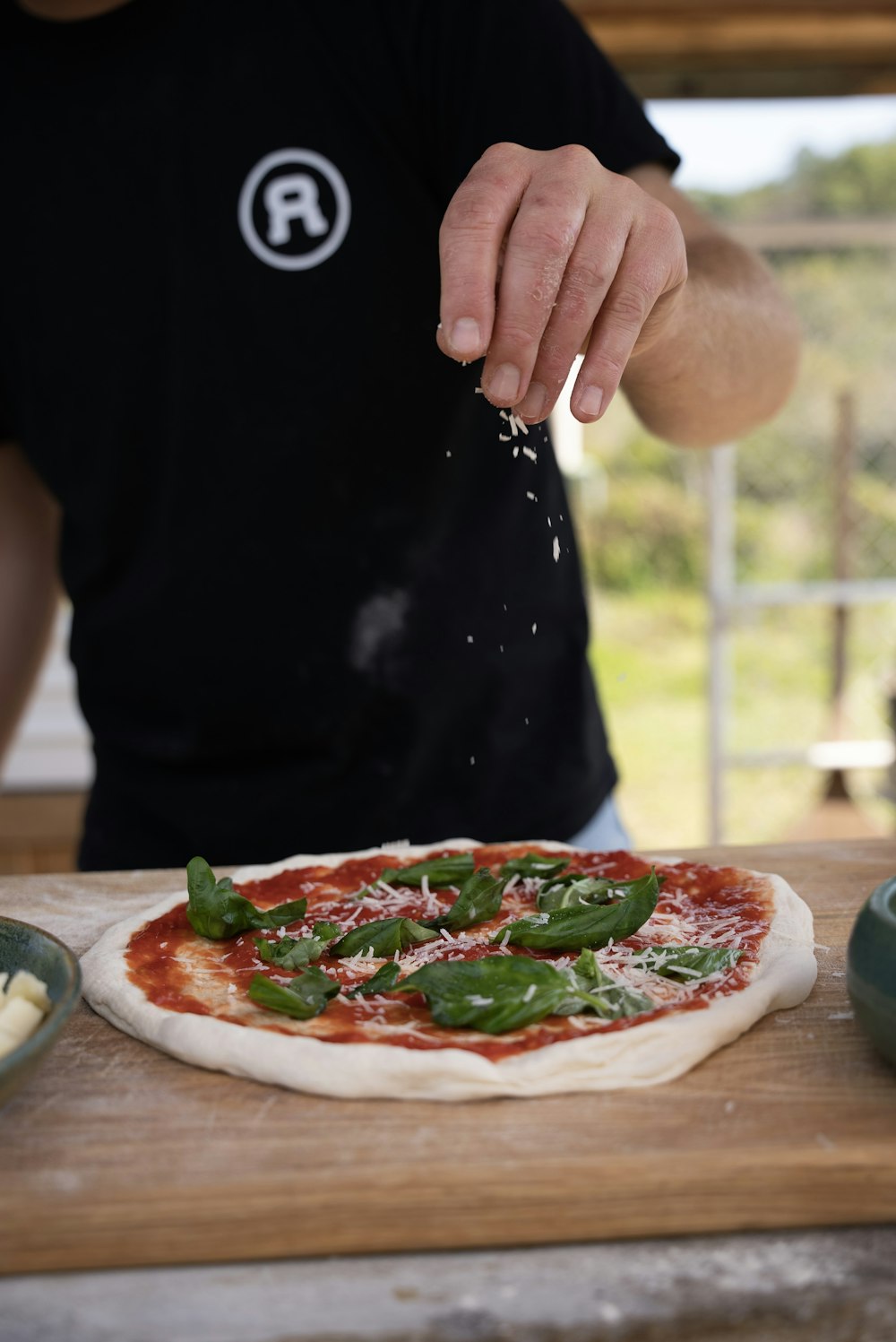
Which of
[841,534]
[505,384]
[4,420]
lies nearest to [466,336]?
[505,384]

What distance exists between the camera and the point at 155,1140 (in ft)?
4.06

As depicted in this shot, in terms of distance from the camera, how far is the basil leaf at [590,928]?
1.58m

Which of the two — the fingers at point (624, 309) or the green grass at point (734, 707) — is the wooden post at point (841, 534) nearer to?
the green grass at point (734, 707)

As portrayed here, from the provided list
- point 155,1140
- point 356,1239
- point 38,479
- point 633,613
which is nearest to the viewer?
point 356,1239

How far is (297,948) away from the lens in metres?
Result: 1.58

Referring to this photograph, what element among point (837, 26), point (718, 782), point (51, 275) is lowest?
point (718, 782)

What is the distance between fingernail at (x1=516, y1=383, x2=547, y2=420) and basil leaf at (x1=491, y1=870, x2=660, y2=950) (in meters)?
0.60

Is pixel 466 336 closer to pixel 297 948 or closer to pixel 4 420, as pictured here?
pixel 297 948

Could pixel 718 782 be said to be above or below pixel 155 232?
below

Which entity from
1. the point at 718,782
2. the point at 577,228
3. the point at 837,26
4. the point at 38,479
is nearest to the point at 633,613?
the point at 718,782

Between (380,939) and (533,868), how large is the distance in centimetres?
35

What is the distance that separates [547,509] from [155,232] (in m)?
0.83

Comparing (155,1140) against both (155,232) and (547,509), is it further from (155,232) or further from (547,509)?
(155,232)

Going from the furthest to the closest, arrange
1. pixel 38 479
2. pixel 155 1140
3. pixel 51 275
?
pixel 38 479, pixel 51 275, pixel 155 1140
